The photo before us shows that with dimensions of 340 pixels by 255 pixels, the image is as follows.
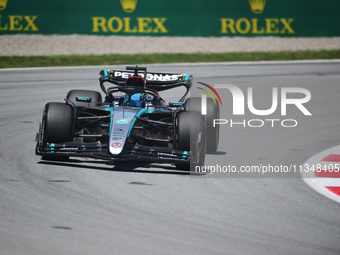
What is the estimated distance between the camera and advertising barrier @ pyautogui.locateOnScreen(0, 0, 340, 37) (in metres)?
23.2

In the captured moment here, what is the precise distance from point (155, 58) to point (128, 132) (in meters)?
13.7

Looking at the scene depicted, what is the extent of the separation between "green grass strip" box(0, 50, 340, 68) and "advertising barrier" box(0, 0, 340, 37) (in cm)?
116

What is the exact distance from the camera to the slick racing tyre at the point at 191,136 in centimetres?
871

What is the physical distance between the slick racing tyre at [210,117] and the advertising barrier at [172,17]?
13846mm

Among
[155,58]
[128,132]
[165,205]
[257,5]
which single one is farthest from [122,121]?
[257,5]

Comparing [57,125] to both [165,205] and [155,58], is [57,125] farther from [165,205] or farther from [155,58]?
[155,58]

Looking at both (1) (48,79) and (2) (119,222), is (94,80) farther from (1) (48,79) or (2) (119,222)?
(2) (119,222)

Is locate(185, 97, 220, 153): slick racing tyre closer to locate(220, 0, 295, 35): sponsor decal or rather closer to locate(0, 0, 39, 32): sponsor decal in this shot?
locate(0, 0, 39, 32): sponsor decal

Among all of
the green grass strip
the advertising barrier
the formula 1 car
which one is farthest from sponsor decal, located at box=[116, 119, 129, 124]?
the advertising barrier

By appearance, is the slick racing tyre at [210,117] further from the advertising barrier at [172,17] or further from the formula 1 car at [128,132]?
the advertising barrier at [172,17]

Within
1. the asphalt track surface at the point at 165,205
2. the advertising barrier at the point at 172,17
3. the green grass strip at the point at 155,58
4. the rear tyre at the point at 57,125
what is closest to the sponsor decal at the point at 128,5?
the advertising barrier at the point at 172,17

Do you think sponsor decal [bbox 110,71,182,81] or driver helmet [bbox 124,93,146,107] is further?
sponsor decal [bbox 110,71,182,81]

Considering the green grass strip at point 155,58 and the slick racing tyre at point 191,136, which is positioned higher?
the green grass strip at point 155,58

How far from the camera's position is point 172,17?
24.0 m
